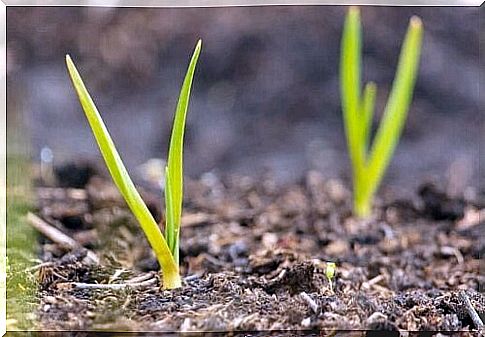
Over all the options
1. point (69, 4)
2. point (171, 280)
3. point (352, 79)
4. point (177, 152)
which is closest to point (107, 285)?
point (171, 280)

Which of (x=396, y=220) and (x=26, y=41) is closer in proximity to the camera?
(x=26, y=41)

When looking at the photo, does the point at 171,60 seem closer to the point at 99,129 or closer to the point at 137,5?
the point at 137,5

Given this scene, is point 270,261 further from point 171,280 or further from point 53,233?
point 53,233

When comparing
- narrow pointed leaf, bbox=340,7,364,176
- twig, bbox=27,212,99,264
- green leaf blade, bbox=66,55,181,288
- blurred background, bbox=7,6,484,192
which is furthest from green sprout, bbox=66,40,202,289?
narrow pointed leaf, bbox=340,7,364,176

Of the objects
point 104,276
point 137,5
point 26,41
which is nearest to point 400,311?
point 104,276

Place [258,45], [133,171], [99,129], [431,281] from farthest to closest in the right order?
[258,45]
[133,171]
[431,281]
[99,129]

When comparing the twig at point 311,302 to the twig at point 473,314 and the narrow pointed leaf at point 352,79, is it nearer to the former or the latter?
the twig at point 473,314
